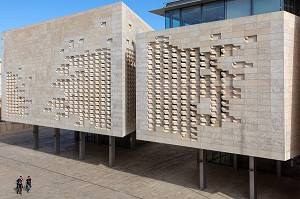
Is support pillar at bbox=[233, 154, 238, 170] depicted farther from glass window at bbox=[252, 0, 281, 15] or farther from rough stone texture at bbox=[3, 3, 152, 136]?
→ glass window at bbox=[252, 0, 281, 15]

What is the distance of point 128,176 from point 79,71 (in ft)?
42.9

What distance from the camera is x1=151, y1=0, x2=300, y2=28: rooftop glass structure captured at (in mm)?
24344

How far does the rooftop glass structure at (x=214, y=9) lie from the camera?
24344 millimetres

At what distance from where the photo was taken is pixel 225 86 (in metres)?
23.3

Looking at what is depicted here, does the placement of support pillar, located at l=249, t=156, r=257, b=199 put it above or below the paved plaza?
above

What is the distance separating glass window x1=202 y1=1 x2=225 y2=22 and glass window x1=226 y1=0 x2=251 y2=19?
57cm

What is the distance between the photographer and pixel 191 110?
25422 mm

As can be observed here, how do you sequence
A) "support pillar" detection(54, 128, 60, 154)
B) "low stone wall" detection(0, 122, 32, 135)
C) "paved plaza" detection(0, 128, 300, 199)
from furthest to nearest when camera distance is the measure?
"low stone wall" detection(0, 122, 32, 135)
"support pillar" detection(54, 128, 60, 154)
"paved plaza" detection(0, 128, 300, 199)

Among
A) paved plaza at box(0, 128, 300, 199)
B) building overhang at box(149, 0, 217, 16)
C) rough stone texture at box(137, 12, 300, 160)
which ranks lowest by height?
paved plaza at box(0, 128, 300, 199)

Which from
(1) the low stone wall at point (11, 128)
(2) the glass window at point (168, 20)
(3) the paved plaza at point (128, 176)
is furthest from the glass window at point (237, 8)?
(1) the low stone wall at point (11, 128)

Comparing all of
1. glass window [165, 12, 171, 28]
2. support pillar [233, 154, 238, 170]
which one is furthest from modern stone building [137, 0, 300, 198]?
support pillar [233, 154, 238, 170]

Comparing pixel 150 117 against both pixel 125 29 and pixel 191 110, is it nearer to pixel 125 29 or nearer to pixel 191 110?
pixel 191 110

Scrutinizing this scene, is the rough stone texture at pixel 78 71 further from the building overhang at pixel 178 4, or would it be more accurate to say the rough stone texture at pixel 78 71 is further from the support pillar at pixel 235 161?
the support pillar at pixel 235 161

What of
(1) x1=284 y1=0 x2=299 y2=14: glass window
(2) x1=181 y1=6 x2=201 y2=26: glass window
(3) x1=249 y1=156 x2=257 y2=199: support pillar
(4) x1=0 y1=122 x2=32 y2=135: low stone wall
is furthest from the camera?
(4) x1=0 y1=122 x2=32 y2=135: low stone wall
